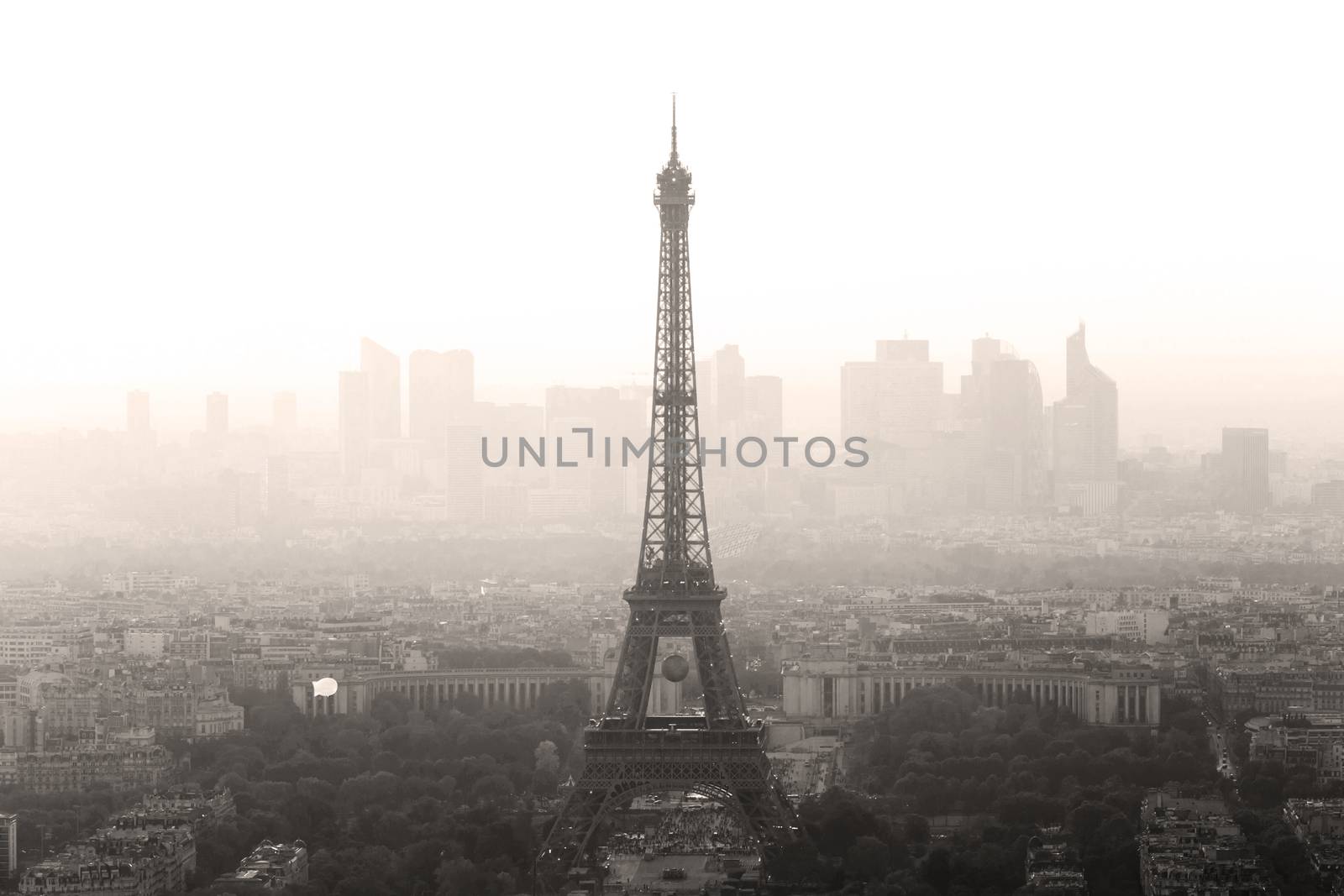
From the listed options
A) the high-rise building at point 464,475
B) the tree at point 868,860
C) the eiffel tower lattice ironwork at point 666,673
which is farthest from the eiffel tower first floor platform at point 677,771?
the high-rise building at point 464,475

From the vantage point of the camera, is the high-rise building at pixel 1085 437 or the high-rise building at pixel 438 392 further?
the high-rise building at pixel 1085 437

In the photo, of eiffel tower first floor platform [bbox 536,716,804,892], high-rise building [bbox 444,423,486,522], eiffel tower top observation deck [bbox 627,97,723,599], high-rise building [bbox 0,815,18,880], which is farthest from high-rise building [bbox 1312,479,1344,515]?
high-rise building [bbox 0,815,18,880]

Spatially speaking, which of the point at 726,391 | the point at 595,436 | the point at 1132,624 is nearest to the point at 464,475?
the point at 595,436

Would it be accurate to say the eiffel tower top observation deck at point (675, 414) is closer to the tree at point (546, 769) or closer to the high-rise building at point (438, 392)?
the tree at point (546, 769)

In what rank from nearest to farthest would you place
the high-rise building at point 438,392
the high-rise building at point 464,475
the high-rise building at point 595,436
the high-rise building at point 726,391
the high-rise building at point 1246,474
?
the high-rise building at point 726,391 < the high-rise building at point 595,436 < the high-rise building at point 438,392 < the high-rise building at point 464,475 < the high-rise building at point 1246,474

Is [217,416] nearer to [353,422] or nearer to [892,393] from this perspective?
[353,422]

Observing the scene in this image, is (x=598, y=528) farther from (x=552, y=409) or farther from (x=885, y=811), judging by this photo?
(x=885, y=811)
